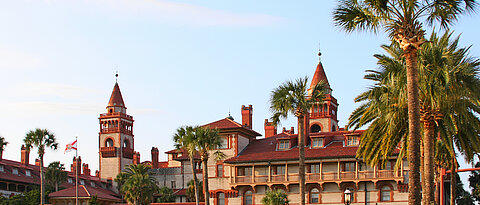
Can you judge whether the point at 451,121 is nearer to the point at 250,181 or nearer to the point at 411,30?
the point at 411,30

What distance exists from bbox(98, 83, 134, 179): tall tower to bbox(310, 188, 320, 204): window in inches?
2161

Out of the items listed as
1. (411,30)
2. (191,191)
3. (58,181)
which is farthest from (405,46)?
(58,181)

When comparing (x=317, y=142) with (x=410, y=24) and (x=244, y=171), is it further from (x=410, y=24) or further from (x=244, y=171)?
(x=410, y=24)

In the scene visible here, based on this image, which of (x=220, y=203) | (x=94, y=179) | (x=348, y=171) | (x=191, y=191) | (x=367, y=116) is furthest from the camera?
(x=94, y=179)

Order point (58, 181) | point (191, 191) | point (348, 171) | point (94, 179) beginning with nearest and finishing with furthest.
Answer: point (348, 171) → point (191, 191) → point (58, 181) → point (94, 179)

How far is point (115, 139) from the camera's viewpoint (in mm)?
117375

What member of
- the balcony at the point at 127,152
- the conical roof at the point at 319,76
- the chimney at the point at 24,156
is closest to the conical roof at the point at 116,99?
the balcony at the point at 127,152

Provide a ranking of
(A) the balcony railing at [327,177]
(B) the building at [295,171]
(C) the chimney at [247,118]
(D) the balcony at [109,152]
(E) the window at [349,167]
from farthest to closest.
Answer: (D) the balcony at [109,152] < (C) the chimney at [247,118] < (E) the window at [349,167] < (B) the building at [295,171] < (A) the balcony railing at [327,177]

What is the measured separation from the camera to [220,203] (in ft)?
236

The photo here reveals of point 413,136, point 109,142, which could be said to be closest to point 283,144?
point 413,136

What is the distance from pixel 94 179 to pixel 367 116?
88077 mm

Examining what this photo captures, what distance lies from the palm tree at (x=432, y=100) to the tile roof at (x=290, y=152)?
3292cm

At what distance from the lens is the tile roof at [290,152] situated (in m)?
66.8

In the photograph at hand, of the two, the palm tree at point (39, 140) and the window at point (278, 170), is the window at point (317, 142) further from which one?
the palm tree at point (39, 140)
